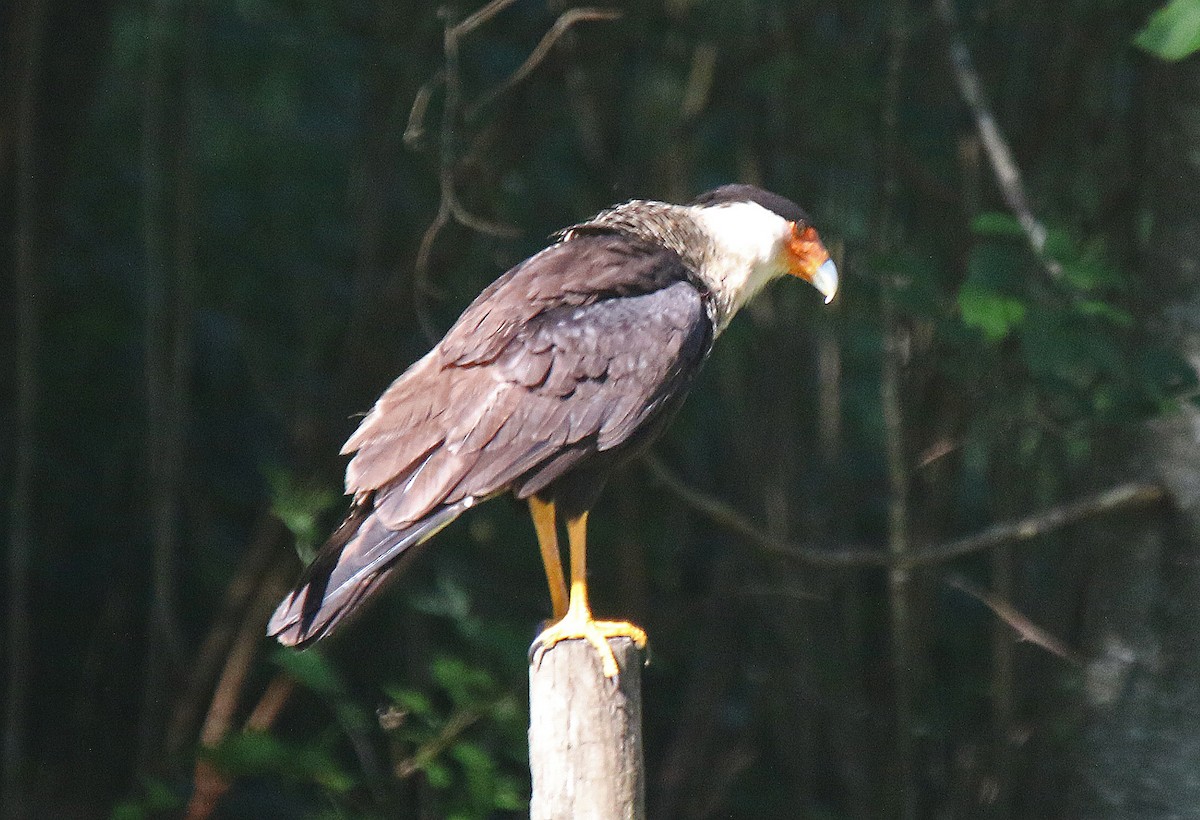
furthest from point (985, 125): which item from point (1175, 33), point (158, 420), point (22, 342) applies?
point (22, 342)

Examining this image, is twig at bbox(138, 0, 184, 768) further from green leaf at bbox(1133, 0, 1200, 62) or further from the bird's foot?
green leaf at bbox(1133, 0, 1200, 62)

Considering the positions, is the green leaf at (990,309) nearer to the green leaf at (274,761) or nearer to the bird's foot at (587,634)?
the bird's foot at (587,634)

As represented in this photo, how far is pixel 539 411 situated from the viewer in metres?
3.15

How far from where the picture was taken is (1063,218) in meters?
5.02

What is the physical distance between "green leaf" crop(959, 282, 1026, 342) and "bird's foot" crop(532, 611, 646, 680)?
1.14m

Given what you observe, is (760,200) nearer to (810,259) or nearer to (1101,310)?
(810,259)

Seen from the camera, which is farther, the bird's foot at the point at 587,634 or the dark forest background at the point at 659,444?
the dark forest background at the point at 659,444

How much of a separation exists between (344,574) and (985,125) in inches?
108

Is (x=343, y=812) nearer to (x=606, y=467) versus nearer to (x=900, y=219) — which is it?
(x=606, y=467)

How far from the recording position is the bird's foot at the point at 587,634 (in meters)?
2.92

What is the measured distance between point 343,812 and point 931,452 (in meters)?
2.24

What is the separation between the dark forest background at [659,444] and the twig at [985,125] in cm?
2

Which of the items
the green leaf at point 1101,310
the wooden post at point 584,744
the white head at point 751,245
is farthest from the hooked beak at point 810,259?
the wooden post at point 584,744

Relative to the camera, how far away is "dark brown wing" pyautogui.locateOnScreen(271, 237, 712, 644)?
2918 mm
